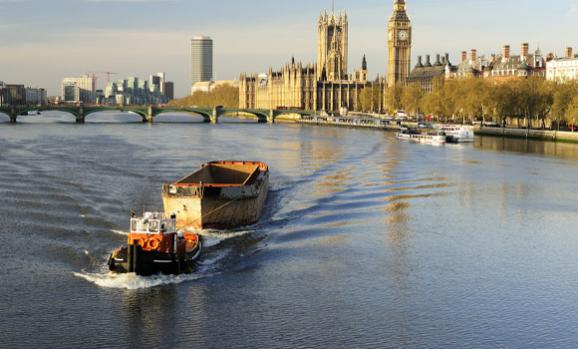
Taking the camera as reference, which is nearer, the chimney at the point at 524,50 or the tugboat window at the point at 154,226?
the tugboat window at the point at 154,226

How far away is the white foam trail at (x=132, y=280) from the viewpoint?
73.3 ft

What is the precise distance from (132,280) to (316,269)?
5.70m

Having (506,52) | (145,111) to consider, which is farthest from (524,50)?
(145,111)

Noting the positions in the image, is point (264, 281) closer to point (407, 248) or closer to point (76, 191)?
point (407, 248)

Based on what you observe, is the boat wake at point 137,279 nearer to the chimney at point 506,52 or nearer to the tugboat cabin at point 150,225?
the tugboat cabin at point 150,225

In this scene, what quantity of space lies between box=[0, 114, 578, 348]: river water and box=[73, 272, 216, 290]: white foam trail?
80 mm

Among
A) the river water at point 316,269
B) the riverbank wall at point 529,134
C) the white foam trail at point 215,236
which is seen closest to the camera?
the river water at point 316,269

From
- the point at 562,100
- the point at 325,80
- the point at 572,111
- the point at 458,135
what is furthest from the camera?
the point at 325,80

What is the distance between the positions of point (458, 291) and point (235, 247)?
8.14m

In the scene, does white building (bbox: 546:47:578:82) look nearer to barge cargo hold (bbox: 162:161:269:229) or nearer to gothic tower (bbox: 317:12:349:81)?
gothic tower (bbox: 317:12:349:81)

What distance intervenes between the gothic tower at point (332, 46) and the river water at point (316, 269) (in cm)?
14208

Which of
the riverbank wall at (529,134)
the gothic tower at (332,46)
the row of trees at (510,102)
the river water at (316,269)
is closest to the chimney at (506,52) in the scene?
the row of trees at (510,102)

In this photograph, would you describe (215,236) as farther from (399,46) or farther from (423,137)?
(399,46)

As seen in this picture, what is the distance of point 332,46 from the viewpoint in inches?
7436
